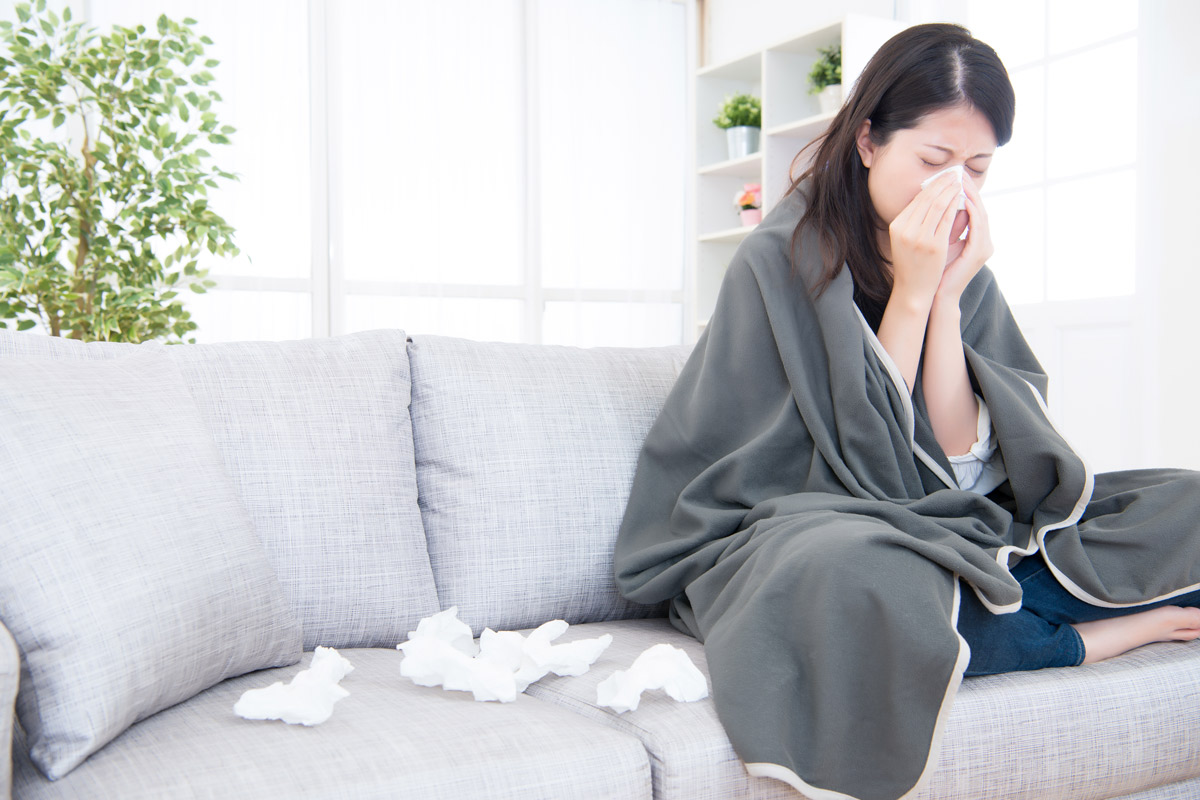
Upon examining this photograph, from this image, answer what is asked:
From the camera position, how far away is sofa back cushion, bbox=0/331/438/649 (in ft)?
4.07

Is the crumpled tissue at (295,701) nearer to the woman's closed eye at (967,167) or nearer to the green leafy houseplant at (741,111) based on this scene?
the woman's closed eye at (967,167)

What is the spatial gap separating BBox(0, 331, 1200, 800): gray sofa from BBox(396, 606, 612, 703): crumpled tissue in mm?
21

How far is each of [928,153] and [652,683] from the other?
0.87m

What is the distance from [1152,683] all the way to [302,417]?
1.10 meters

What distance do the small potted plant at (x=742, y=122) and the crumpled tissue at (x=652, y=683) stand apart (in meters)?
3.21

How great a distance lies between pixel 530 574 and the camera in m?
1.38

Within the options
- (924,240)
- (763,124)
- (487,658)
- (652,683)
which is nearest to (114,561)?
(487,658)

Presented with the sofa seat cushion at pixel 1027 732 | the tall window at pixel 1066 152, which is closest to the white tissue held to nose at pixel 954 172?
the sofa seat cushion at pixel 1027 732

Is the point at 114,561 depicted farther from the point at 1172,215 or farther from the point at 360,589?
the point at 1172,215

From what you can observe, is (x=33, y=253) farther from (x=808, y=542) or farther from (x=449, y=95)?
(x=449, y=95)

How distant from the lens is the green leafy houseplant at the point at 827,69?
11.4ft

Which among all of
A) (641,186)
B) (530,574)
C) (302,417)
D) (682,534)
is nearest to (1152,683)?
(682,534)

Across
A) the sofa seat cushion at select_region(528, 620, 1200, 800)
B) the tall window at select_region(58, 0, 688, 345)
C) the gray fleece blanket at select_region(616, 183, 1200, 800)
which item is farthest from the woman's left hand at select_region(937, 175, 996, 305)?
the tall window at select_region(58, 0, 688, 345)

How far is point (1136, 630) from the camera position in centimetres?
121
